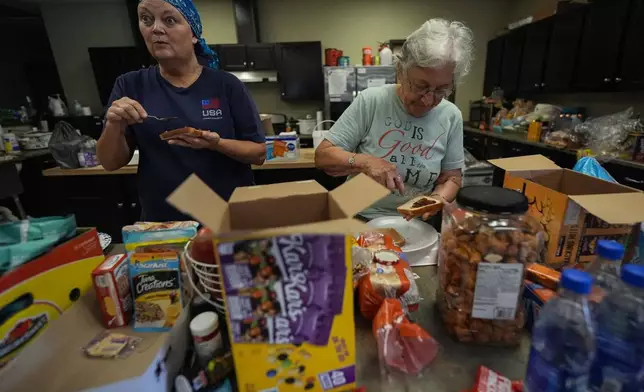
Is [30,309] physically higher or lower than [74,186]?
higher

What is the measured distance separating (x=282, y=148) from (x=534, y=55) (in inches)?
121

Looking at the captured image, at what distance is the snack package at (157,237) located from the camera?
1.98ft

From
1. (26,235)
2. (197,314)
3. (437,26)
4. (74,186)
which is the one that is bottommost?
(74,186)

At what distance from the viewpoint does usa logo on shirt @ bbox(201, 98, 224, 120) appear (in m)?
1.20

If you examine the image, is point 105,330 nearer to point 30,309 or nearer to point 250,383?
point 30,309

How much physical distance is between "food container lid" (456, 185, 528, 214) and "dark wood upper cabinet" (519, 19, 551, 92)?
3639 mm

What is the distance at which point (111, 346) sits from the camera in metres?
0.53

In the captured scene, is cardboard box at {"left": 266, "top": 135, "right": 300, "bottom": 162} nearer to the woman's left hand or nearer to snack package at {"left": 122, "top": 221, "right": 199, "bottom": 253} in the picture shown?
the woman's left hand

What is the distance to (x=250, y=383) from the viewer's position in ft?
1.55

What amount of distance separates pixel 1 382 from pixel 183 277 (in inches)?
10.6

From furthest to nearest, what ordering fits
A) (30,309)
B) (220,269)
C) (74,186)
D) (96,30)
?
(96,30) < (74,186) < (30,309) < (220,269)

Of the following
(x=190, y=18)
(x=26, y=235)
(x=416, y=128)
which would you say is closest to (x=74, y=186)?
(x=190, y=18)

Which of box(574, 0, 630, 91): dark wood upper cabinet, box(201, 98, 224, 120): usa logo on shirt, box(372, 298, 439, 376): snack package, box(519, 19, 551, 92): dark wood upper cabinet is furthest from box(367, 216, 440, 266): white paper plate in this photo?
box(519, 19, 551, 92): dark wood upper cabinet

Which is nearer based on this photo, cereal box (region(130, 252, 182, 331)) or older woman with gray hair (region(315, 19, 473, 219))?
cereal box (region(130, 252, 182, 331))
